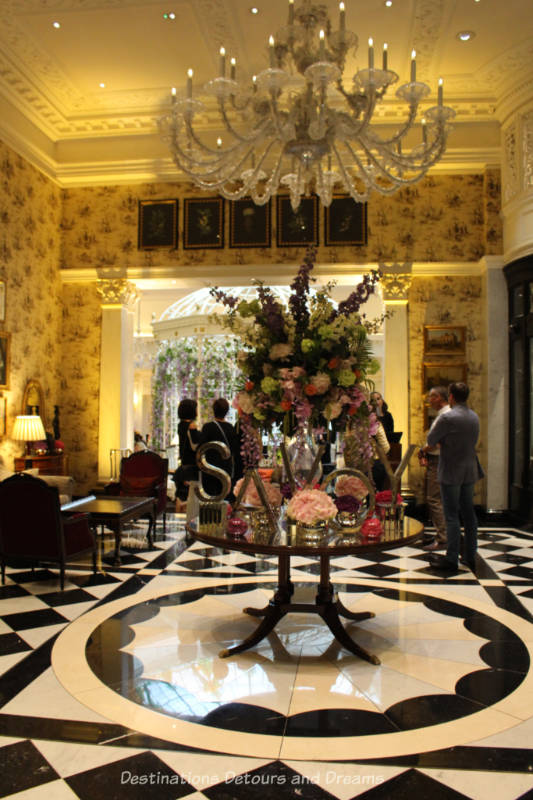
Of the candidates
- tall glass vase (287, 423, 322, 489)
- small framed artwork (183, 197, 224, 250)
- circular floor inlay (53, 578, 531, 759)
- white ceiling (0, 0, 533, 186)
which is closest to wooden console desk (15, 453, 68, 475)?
small framed artwork (183, 197, 224, 250)

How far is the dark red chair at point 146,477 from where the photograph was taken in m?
7.75

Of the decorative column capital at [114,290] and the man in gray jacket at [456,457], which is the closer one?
the man in gray jacket at [456,457]

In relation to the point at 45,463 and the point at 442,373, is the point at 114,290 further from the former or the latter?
the point at 442,373

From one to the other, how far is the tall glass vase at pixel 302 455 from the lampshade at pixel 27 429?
5218mm

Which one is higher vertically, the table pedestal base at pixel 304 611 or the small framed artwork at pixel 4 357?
the small framed artwork at pixel 4 357

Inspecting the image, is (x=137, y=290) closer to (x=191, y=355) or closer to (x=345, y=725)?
(x=191, y=355)

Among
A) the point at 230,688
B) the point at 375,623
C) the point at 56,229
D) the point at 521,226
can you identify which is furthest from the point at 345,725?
the point at 56,229

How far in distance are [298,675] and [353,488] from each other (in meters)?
1.05

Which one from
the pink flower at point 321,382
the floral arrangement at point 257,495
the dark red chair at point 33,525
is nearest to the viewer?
the pink flower at point 321,382

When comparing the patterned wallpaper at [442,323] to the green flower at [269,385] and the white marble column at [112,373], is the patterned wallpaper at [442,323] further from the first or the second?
the green flower at [269,385]

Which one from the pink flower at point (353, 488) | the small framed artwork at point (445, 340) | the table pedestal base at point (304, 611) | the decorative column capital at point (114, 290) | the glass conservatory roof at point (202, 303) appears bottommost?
the table pedestal base at point (304, 611)

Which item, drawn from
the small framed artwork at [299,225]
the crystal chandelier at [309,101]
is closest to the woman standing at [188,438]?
the crystal chandelier at [309,101]

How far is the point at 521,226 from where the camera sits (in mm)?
8273

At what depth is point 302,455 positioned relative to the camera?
383 cm
